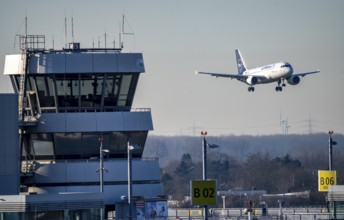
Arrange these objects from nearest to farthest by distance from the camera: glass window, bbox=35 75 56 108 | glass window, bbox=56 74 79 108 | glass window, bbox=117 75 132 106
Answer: glass window, bbox=56 74 79 108 → glass window, bbox=35 75 56 108 → glass window, bbox=117 75 132 106

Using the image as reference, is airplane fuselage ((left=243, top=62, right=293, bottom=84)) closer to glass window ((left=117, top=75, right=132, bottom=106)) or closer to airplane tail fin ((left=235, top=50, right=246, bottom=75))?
airplane tail fin ((left=235, top=50, right=246, bottom=75))

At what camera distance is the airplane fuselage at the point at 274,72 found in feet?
485

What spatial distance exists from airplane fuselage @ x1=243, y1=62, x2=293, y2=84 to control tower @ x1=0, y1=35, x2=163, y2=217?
57.8 metres

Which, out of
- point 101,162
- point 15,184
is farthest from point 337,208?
point 15,184

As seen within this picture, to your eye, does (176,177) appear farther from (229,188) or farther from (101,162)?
(101,162)

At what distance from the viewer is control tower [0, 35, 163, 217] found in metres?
89.0

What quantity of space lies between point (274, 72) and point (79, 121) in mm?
63594

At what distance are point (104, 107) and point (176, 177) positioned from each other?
9647 cm

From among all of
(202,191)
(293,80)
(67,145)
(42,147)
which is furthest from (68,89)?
(293,80)

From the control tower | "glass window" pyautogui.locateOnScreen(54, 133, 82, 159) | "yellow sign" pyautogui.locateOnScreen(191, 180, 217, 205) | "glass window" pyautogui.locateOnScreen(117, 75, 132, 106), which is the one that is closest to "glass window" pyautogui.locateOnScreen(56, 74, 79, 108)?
the control tower

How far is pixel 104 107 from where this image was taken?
300ft

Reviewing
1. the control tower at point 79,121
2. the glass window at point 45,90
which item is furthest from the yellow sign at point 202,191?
the glass window at point 45,90

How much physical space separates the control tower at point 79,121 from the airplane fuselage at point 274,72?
57848mm

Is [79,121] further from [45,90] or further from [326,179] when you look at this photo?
[326,179]
